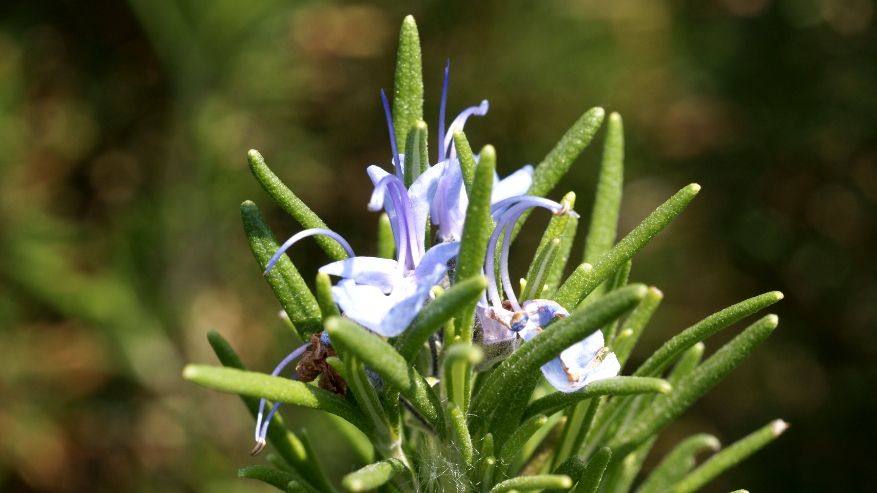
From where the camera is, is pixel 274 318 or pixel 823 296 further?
pixel 274 318

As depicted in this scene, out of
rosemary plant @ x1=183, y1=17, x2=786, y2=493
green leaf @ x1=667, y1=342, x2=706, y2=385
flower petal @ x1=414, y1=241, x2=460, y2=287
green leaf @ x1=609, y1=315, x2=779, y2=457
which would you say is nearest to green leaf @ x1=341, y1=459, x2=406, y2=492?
rosemary plant @ x1=183, y1=17, x2=786, y2=493

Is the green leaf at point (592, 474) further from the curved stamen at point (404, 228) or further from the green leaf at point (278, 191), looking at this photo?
the green leaf at point (278, 191)

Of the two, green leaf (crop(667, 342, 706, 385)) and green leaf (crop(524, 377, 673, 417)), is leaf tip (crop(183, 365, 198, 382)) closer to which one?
green leaf (crop(524, 377, 673, 417))

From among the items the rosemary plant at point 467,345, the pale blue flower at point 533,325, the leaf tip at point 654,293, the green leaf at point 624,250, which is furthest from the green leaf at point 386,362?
the leaf tip at point 654,293

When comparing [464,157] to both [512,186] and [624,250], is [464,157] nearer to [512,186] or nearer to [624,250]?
[512,186]

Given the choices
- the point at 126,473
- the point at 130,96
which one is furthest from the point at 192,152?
the point at 126,473

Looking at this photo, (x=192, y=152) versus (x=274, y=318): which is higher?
(x=192, y=152)

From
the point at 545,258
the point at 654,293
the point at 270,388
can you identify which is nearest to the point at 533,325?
the point at 545,258

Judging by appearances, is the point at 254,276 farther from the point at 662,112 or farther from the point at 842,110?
the point at 842,110
